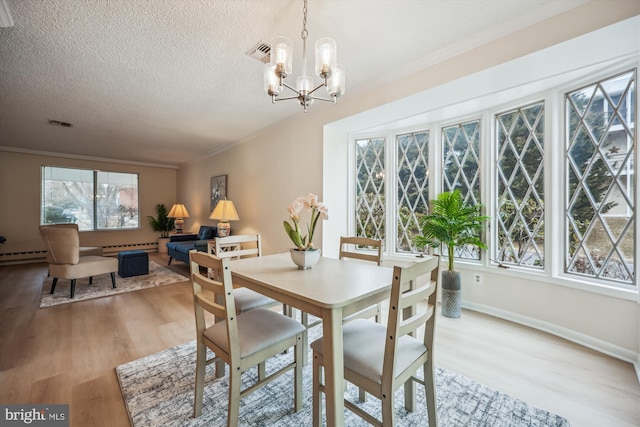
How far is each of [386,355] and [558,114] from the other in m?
2.82

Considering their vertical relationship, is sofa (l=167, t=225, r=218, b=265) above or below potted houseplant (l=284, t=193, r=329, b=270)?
below

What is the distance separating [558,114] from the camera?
2428mm

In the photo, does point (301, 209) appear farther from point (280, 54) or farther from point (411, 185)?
point (411, 185)

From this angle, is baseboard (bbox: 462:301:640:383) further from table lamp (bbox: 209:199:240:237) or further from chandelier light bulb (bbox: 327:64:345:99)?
table lamp (bbox: 209:199:240:237)

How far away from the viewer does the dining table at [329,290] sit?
1.06m

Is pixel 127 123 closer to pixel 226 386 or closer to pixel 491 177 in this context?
pixel 226 386

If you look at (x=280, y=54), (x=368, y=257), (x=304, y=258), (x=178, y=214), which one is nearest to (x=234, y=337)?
(x=304, y=258)

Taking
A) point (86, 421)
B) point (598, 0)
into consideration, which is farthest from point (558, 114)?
point (86, 421)

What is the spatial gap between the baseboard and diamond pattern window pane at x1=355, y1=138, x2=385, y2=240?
1425 mm

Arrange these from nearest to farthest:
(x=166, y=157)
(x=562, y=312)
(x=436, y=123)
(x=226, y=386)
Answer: (x=226, y=386)
(x=562, y=312)
(x=436, y=123)
(x=166, y=157)

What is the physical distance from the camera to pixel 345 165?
12.2ft

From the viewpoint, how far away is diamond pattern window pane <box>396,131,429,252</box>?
333 cm

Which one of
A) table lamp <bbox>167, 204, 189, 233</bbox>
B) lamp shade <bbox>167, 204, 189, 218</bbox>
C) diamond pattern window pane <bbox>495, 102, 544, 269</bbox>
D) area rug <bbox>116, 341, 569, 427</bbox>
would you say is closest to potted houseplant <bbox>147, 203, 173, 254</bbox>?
table lamp <bbox>167, 204, 189, 233</bbox>

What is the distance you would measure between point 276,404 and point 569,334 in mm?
2497
